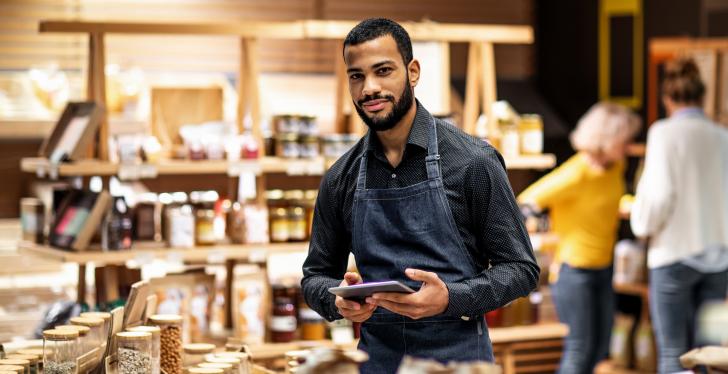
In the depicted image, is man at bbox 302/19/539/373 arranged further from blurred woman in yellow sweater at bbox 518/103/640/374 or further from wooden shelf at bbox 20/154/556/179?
blurred woman in yellow sweater at bbox 518/103/640/374

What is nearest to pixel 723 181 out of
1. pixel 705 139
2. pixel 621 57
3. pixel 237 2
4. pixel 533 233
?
pixel 705 139

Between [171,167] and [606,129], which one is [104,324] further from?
[606,129]

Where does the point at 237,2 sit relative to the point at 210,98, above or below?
above

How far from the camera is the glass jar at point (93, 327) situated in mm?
3141

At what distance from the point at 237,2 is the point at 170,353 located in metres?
4.49

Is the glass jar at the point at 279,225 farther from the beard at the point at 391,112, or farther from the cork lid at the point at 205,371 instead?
the beard at the point at 391,112

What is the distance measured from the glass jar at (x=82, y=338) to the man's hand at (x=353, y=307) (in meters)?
0.77

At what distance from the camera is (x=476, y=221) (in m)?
2.89

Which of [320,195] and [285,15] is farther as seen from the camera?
[285,15]

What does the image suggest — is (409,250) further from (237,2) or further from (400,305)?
(237,2)

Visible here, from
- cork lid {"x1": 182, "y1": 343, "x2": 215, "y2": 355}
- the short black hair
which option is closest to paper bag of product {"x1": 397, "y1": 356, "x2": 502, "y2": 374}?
the short black hair

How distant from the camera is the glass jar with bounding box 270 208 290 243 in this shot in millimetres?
5492

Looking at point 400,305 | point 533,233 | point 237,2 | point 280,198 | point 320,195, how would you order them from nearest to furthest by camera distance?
point 400,305, point 320,195, point 280,198, point 533,233, point 237,2

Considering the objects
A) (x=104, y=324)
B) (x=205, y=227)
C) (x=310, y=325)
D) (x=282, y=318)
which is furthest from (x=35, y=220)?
(x=104, y=324)
